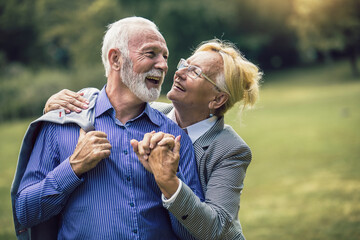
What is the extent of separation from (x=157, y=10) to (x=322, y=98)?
18.8 meters

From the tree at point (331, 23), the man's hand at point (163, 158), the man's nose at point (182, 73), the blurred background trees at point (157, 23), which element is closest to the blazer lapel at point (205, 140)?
the man's nose at point (182, 73)

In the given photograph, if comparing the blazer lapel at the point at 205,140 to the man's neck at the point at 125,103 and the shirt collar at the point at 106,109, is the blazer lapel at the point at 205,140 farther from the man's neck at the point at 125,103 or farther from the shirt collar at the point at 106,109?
the man's neck at the point at 125,103

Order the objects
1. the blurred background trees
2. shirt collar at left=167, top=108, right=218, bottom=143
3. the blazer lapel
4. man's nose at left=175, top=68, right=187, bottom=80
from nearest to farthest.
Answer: the blazer lapel → shirt collar at left=167, top=108, right=218, bottom=143 → man's nose at left=175, top=68, right=187, bottom=80 → the blurred background trees

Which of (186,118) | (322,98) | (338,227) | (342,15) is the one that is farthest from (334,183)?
(342,15)

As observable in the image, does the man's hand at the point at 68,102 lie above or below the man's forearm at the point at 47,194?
above

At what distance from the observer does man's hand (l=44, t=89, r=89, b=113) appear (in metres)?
2.85

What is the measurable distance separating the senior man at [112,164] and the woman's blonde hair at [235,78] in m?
0.67

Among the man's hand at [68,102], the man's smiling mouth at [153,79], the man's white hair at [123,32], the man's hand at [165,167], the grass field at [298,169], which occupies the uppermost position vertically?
the man's white hair at [123,32]

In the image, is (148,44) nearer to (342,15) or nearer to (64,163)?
(64,163)

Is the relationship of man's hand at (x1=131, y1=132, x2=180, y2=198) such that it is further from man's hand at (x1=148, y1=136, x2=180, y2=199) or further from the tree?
the tree

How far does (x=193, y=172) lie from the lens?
2848 millimetres

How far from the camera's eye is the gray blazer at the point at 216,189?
2529 millimetres

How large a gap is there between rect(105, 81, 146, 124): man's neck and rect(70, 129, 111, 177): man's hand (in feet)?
1.13

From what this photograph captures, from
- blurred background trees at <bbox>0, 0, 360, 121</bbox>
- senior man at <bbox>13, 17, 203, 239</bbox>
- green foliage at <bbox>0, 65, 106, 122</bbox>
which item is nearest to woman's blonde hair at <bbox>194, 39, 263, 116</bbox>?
senior man at <bbox>13, 17, 203, 239</bbox>
